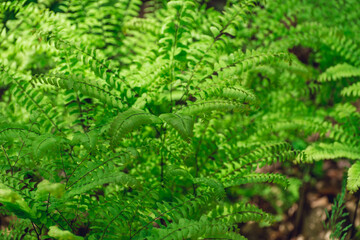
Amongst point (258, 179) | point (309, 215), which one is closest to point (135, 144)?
point (258, 179)

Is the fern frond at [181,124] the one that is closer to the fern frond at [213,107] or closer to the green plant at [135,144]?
the green plant at [135,144]

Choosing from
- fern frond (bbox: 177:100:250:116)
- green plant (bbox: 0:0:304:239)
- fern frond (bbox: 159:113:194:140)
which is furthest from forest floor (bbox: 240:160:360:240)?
fern frond (bbox: 159:113:194:140)

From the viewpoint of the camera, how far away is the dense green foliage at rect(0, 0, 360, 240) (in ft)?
4.83

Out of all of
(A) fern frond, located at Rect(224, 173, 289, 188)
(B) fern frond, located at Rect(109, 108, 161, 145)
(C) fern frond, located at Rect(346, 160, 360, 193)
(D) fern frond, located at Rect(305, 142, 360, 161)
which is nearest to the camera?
(B) fern frond, located at Rect(109, 108, 161, 145)

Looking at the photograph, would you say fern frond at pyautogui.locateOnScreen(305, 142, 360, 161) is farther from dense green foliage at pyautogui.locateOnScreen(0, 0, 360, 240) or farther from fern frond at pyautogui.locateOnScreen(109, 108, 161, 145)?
fern frond at pyautogui.locateOnScreen(109, 108, 161, 145)

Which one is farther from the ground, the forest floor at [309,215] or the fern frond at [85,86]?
the fern frond at [85,86]

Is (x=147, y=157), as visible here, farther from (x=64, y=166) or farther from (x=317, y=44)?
(x=317, y=44)

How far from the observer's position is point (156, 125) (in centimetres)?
201

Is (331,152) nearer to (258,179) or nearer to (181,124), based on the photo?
(258,179)

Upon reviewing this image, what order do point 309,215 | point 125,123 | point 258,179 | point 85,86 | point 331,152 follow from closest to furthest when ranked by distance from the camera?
1. point 125,123
2. point 85,86
3. point 258,179
4. point 331,152
5. point 309,215

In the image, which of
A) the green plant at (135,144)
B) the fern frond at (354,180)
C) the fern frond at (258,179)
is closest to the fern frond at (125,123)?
the green plant at (135,144)

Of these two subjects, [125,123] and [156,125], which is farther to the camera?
[156,125]

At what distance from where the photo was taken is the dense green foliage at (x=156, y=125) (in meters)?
1.47

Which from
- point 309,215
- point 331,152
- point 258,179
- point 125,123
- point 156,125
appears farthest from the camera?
point 309,215
